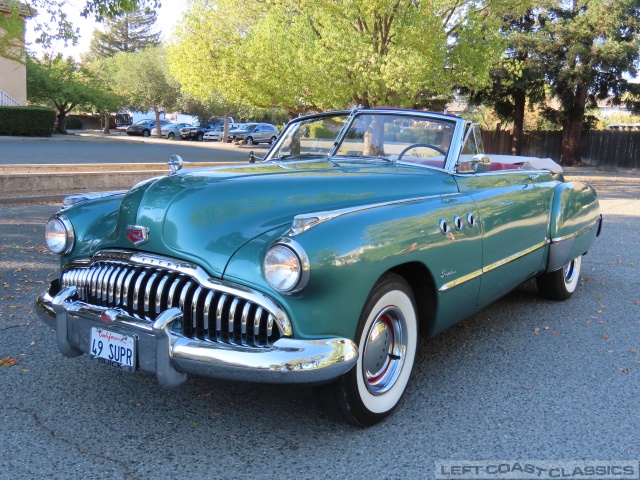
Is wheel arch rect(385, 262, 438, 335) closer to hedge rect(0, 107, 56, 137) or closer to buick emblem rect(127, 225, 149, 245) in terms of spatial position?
buick emblem rect(127, 225, 149, 245)

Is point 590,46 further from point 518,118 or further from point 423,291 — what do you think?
point 423,291

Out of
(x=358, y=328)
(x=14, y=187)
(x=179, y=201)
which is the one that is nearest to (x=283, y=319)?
(x=358, y=328)

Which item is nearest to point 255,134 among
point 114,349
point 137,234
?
point 137,234

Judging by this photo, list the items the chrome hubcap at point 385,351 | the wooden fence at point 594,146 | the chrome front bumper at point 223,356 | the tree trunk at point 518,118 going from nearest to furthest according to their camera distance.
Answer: the chrome front bumper at point 223,356 < the chrome hubcap at point 385,351 < the tree trunk at point 518,118 < the wooden fence at point 594,146

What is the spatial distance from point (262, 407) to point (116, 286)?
101cm

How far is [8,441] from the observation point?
2.95 metres

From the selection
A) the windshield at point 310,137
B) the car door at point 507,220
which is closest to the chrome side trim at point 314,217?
the car door at point 507,220

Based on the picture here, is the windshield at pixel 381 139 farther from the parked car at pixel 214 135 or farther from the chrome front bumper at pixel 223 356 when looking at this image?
the parked car at pixel 214 135

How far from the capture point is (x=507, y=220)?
14.0 feet

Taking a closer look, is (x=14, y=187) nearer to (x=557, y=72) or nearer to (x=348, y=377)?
(x=348, y=377)

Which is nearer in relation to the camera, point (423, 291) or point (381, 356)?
point (381, 356)

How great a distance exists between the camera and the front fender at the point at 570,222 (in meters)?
5.02

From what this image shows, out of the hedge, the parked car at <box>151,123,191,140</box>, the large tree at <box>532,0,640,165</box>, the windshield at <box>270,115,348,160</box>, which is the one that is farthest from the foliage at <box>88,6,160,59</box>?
the windshield at <box>270,115,348,160</box>

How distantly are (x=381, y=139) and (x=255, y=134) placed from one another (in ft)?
119
